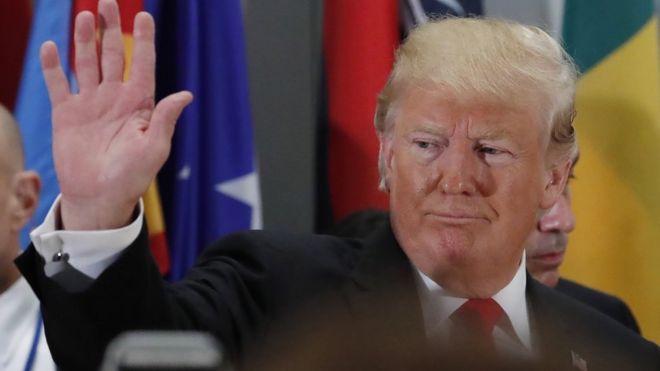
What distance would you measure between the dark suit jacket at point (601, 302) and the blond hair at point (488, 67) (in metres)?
1.33

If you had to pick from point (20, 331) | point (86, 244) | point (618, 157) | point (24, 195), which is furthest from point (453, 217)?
point (618, 157)

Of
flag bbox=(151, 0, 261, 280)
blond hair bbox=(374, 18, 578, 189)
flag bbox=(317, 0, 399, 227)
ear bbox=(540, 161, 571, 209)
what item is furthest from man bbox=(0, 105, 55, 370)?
flag bbox=(317, 0, 399, 227)

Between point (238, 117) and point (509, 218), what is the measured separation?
1792mm

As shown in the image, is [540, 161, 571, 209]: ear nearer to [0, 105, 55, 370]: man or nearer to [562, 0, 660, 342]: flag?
[0, 105, 55, 370]: man

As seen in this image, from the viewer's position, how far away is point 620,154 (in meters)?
4.04

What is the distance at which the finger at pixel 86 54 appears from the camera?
5.61 ft

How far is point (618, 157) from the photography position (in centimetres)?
405

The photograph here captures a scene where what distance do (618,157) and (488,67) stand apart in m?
2.15

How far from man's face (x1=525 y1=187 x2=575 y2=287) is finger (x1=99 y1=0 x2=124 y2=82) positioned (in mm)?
1840

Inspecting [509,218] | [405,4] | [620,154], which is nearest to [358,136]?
[405,4]

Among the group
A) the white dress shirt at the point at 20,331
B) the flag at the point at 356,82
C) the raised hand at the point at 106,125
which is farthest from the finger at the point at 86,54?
the flag at the point at 356,82

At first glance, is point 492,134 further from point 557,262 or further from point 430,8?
point 430,8

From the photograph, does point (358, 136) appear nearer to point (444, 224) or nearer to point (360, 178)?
point (360, 178)

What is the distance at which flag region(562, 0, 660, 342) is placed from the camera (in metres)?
4.04
